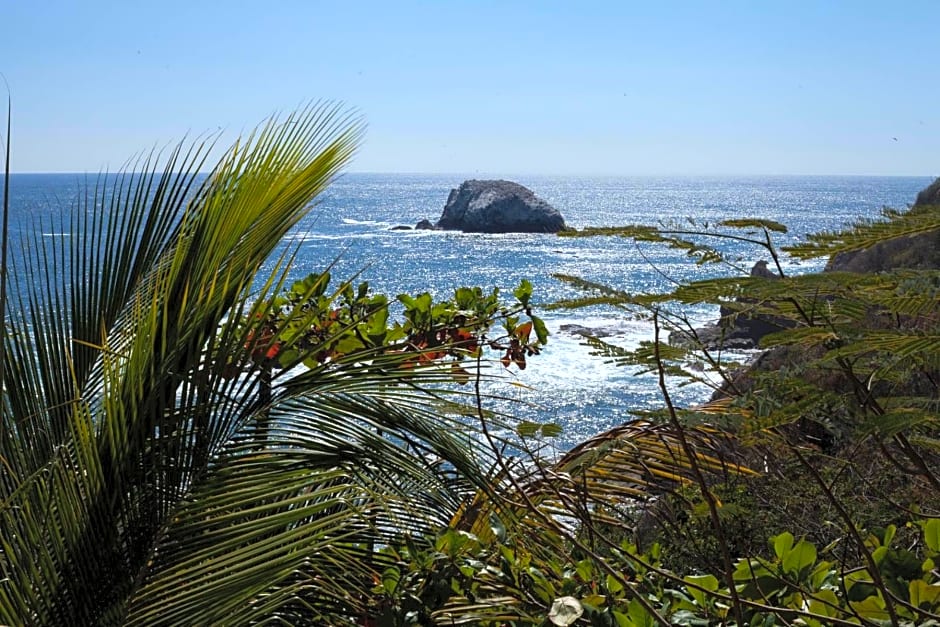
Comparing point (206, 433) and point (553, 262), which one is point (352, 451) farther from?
point (553, 262)

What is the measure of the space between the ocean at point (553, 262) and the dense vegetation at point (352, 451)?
0.39ft

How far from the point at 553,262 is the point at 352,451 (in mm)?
62855

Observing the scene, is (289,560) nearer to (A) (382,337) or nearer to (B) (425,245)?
(A) (382,337)

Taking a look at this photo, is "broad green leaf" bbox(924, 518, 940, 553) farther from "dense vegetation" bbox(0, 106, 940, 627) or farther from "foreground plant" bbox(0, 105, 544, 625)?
"foreground plant" bbox(0, 105, 544, 625)

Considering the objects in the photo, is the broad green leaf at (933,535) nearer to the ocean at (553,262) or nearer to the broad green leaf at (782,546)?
the broad green leaf at (782,546)

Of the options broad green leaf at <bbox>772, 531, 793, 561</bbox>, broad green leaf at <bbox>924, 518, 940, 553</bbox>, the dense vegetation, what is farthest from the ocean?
broad green leaf at <bbox>924, 518, 940, 553</bbox>

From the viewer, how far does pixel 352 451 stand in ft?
6.67

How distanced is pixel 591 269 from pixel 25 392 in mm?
60249

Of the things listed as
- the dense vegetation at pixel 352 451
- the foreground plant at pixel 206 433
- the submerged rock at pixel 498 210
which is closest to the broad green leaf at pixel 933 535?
the dense vegetation at pixel 352 451

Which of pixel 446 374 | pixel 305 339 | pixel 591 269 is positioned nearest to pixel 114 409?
pixel 446 374

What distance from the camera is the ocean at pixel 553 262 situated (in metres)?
7.39

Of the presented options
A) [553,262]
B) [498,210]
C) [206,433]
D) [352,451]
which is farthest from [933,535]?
[498,210]

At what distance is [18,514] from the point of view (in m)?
1.70

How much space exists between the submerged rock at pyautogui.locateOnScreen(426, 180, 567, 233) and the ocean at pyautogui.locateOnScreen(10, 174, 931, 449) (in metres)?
2.43
